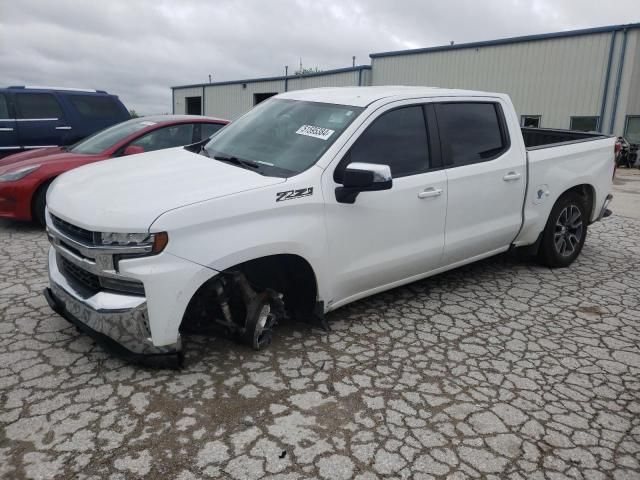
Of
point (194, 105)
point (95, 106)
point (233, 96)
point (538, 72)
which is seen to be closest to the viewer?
point (95, 106)

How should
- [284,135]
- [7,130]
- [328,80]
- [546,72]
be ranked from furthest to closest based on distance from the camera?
1. [328,80]
2. [546,72]
3. [7,130]
4. [284,135]

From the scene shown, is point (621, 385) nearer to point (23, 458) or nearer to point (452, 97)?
point (452, 97)

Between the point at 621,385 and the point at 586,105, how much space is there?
1858 centimetres

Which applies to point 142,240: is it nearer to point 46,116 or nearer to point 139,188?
point 139,188

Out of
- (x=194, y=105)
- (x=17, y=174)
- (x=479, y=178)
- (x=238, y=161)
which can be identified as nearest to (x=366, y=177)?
(x=238, y=161)

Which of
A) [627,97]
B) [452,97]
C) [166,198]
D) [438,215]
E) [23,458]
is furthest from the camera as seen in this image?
[627,97]

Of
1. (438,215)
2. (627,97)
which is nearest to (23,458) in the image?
(438,215)

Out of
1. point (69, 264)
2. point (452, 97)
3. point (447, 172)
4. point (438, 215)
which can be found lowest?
point (69, 264)

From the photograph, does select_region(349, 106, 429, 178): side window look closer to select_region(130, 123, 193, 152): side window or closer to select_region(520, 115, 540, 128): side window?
select_region(130, 123, 193, 152): side window

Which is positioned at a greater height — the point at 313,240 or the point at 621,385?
the point at 313,240

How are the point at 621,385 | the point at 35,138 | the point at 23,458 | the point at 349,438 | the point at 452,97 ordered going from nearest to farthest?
1. the point at 23,458
2. the point at 349,438
3. the point at 621,385
4. the point at 452,97
5. the point at 35,138

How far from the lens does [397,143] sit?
409 cm

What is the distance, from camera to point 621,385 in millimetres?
3453

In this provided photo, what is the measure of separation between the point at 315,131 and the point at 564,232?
10.7 ft
